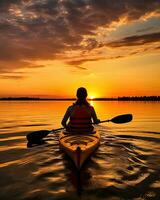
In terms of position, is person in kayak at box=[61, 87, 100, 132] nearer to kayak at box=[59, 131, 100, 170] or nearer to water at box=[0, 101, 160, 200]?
kayak at box=[59, 131, 100, 170]

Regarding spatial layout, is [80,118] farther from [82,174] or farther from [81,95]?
[82,174]

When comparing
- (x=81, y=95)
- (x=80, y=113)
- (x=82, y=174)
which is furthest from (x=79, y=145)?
(x=81, y=95)

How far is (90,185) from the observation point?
5.82 meters

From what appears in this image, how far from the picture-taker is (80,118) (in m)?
9.60

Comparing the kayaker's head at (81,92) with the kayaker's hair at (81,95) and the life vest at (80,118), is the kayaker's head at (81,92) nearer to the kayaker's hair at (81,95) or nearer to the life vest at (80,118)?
the kayaker's hair at (81,95)

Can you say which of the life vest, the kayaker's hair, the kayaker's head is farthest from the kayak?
the kayaker's head

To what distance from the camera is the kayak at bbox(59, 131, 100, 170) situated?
6406mm

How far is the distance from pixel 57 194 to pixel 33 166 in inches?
95.3

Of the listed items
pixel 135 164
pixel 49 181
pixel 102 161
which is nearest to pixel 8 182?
pixel 49 181

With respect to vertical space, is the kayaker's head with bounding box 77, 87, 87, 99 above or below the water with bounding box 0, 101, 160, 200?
above

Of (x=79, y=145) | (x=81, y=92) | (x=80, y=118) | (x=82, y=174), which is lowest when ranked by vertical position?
(x=82, y=174)

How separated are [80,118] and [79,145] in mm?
2103

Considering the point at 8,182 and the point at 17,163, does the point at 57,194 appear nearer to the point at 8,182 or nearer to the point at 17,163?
the point at 8,182

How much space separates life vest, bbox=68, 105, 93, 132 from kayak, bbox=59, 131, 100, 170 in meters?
0.33
